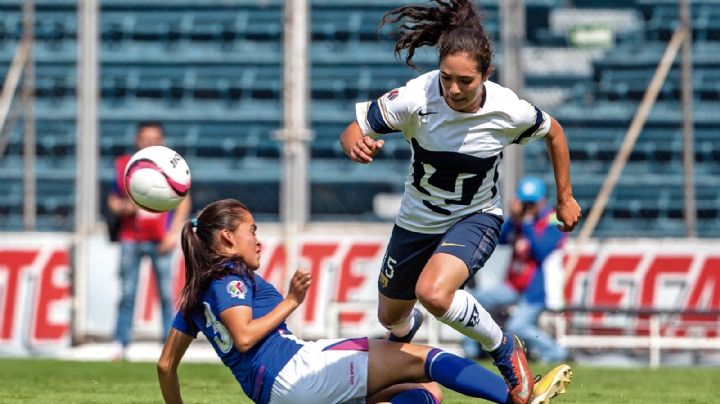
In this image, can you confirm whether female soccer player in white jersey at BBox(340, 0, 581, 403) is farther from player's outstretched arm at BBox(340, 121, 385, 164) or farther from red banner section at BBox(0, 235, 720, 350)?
red banner section at BBox(0, 235, 720, 350)

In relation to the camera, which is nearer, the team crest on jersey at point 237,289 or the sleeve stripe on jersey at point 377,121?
the team crest on jersey at point 237,289

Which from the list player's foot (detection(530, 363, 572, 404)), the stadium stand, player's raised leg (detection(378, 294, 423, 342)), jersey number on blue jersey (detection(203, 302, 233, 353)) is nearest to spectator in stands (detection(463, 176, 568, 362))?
the stadium stand

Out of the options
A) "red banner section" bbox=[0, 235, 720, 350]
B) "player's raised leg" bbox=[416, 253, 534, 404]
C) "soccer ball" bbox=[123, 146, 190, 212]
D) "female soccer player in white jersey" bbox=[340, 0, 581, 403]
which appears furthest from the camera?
"red banner section" bbox=[0, 235, 720, 350]

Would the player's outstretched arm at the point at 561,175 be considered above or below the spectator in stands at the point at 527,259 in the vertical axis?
above

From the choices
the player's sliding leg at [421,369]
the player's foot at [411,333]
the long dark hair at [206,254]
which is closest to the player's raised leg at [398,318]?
the player's foot at [411,333]

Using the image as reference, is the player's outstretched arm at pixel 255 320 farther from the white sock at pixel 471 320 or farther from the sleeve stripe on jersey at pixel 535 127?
the sleeve stripe on jersey at pixel 535 127

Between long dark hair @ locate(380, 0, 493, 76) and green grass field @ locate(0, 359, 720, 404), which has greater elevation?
long dark hair @ locate(380, 0, 493, 76)

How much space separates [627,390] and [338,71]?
220 inches

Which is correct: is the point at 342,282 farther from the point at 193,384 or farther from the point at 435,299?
the point at 435,299

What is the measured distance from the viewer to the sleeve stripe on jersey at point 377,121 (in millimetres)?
5977

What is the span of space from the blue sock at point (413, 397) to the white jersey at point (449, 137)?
40.0 inches

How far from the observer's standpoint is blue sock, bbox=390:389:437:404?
521 centimetres

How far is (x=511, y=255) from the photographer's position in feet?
36.9

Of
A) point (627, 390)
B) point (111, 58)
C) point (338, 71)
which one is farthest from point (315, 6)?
point (627, 390)
